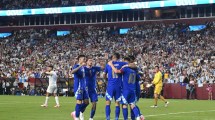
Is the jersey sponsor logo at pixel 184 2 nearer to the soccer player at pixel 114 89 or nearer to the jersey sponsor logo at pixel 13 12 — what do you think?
the jersey sponsor logo at pixel 13 12

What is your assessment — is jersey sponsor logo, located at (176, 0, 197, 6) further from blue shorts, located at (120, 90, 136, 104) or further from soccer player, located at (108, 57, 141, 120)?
blue shorts, located at (120, 90, 136, 104)

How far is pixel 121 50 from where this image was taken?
5612cm

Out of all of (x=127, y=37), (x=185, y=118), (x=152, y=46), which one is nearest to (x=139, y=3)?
(x=127, y=37)

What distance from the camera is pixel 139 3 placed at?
62.1 m

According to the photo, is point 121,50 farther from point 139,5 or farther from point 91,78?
point 91,78

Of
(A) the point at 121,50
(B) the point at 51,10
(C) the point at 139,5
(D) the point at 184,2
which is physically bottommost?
(A) the point at 121,50

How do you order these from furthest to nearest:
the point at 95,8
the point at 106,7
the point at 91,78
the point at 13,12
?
the point at 13,12
the point at 95,8
the point at 106,7
the point at 91,78

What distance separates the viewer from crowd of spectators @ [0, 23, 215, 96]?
4556 centimetres

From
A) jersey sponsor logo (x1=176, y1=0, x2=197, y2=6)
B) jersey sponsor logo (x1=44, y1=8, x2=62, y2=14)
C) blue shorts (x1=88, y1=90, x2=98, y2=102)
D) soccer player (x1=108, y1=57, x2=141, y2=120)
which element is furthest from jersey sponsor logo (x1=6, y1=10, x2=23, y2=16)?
soccer player (x1=108, y1=57, x2=141, y2=120)

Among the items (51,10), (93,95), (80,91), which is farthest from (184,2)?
(80,91)

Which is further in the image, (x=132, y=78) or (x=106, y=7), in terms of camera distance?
(x=106, y=7)

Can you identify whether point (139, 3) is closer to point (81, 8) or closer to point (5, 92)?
point (81, 8)

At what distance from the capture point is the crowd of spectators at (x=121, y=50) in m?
45.6

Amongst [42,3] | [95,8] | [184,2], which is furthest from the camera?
[42,3]
